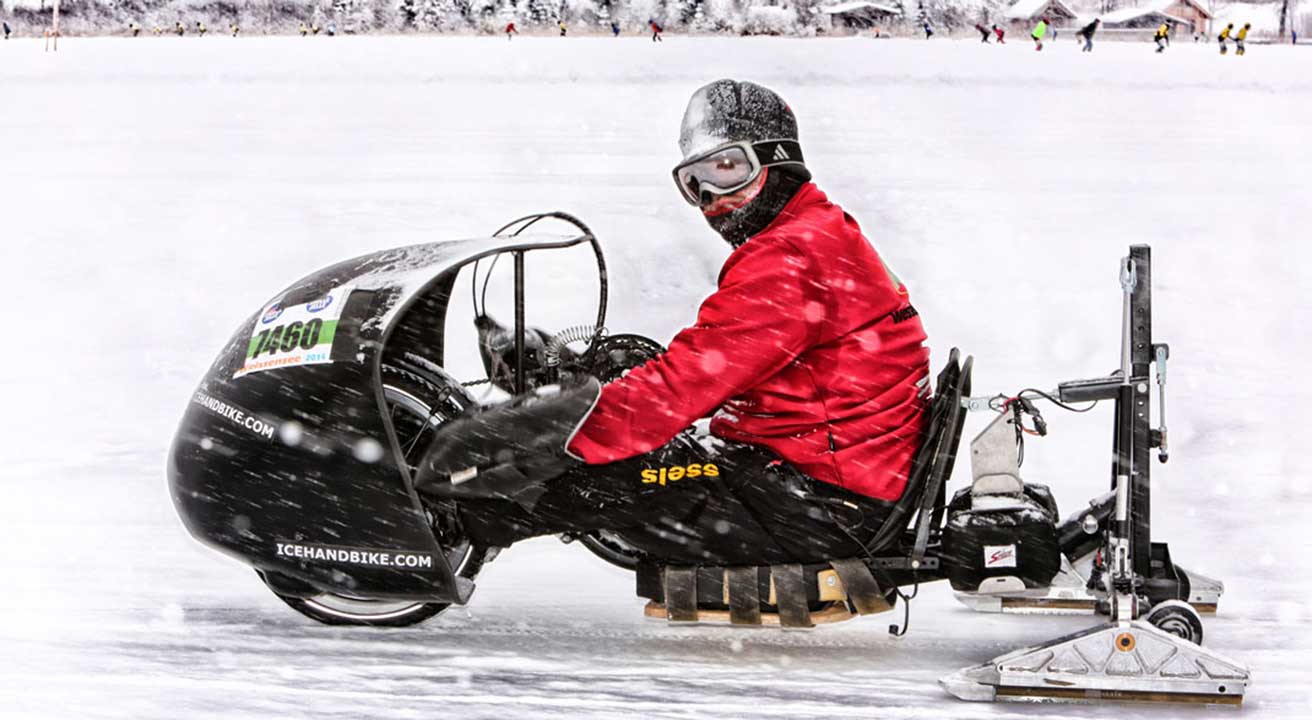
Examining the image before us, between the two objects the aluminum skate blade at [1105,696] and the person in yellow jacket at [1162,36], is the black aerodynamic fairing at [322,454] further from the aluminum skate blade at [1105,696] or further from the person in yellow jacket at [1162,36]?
the person in yellow jacket at [1162,36]

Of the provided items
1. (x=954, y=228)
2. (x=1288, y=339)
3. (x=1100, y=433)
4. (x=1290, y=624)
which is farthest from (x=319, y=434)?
(x=954, y=228)

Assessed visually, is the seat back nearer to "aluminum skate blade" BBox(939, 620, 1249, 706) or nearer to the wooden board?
the wooden board

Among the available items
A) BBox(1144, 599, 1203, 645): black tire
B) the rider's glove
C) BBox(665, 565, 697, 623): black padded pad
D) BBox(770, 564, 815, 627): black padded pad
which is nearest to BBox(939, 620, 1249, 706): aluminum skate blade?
BBox(1144, 599, 1203, 645): black tire

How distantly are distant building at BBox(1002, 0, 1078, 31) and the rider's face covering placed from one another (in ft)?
48.3

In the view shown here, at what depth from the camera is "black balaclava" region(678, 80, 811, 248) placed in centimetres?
359

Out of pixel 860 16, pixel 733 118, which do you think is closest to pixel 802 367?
pixel 733 118

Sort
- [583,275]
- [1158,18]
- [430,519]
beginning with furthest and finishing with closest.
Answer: [1158,18] < [583,275] < [430,519]

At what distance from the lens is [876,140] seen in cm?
1288

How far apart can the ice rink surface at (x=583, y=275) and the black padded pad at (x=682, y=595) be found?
14 cm

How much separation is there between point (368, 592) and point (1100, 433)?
3535mm

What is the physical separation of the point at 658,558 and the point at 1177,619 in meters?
1.36

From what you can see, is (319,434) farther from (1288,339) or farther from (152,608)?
(1288,339)

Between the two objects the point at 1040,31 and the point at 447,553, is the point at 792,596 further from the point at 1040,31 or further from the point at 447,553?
the point at 1040,31

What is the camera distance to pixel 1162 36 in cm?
1845
